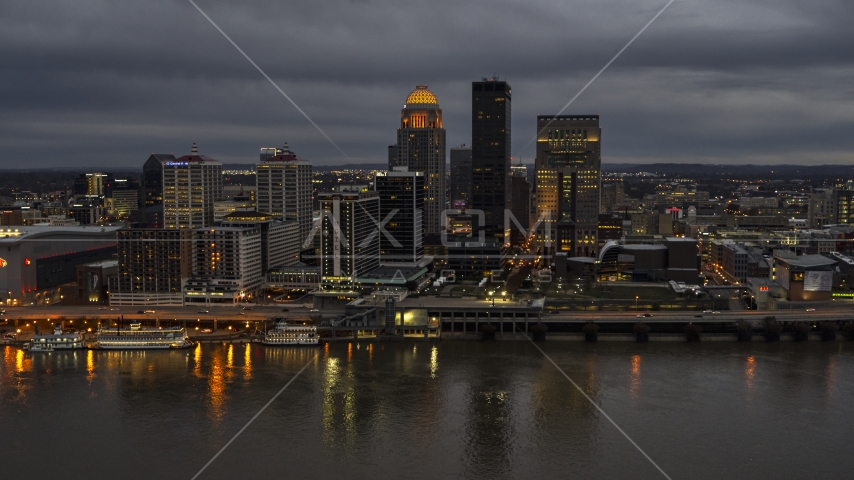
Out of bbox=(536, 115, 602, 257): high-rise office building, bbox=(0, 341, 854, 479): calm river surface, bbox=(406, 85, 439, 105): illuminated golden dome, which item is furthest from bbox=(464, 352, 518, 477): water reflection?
bbox=(406, 85, 439, 105): illuminated golden dome

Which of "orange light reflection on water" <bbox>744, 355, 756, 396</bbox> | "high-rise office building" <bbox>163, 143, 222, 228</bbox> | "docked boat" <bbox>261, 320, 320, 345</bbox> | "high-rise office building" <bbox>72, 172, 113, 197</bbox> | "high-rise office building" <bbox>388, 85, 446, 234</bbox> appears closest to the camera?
"orange light reflection on water" <bbox>744, 355, 756, 396</bbox>

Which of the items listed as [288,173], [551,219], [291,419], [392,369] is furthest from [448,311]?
[551,219]

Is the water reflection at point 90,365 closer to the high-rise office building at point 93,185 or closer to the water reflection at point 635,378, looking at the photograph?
the water reflection at point 635,378

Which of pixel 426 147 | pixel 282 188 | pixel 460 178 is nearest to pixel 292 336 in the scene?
pixel 282 188

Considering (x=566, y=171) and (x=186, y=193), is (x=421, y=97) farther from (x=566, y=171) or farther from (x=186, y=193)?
(x=186, y=193)

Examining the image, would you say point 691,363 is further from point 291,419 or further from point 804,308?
point 291,419

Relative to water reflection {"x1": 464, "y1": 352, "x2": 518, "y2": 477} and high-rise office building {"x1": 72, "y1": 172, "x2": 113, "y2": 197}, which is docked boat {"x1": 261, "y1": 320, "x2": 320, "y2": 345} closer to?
water reflection {"x1": 464, "y1": 352, "x2": 518, "y2": 477}

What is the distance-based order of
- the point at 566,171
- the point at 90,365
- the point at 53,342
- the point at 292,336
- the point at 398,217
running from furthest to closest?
the point at 566,171 → the point at 398,217 → the point at 292,336 → the point at 53,342 → the point at 90,365
